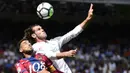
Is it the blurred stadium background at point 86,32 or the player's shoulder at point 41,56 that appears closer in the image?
the player's shoulder at point 41,56

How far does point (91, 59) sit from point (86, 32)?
166 inches

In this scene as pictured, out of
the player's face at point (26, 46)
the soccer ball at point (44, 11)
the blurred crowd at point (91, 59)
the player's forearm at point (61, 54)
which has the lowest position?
the blurred crowd at point (91, 59)

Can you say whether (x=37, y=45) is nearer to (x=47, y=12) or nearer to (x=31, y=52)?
(x=31, y=52)

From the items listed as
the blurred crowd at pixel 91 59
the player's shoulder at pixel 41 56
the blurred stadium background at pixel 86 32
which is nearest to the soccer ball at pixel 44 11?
the player's shoulder at pixel 41 56

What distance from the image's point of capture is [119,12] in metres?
19.8

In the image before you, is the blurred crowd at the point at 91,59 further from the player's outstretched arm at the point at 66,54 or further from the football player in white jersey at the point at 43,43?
the player's outstretched arm at the point at 66,54

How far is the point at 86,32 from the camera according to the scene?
20547 millimetres

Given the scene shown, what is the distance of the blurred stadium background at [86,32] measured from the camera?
16172 millimetres

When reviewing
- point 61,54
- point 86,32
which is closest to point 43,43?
point 61,54

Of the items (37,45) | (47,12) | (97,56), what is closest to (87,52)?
(97,56)

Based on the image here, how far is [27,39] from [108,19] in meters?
14.6

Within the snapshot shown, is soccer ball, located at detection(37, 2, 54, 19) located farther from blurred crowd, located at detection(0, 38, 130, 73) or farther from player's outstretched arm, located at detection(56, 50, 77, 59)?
blurred crowd, located at detection(0, 38, 130, 73)

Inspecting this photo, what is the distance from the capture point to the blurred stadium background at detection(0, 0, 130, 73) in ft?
53.1

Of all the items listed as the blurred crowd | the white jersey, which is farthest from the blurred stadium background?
the white jersey
